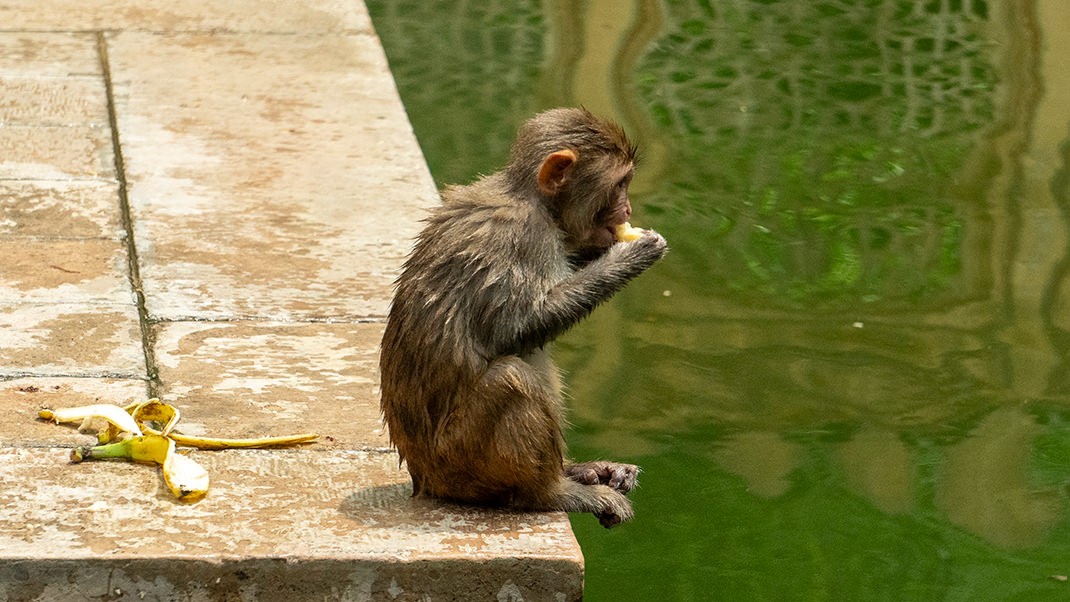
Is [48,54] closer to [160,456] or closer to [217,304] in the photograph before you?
[217,304]

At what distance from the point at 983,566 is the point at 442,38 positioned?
21.0ft

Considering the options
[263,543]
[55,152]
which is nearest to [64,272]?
[55,152]

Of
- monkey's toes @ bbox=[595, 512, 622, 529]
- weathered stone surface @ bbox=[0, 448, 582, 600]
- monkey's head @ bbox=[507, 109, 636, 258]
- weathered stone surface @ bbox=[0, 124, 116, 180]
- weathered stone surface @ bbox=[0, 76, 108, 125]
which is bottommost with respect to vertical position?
weathered stone surface @ bbox=[0, 76, 108, 125]

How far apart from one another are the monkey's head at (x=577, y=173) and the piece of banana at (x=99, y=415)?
1.27 meters

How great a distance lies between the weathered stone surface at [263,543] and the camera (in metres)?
3.37

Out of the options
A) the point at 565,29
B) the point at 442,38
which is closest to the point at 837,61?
the point at 565,29

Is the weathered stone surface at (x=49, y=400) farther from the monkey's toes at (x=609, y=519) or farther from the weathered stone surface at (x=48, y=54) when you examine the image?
the weathered stone surface at (x=48, y=54)

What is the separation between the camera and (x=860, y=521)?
4719 mm

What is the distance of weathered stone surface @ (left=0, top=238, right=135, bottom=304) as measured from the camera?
5211 mm

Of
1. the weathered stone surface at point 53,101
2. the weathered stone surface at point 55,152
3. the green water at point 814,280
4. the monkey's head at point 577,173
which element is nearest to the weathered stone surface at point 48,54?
the weathered stone surface at point 53,101

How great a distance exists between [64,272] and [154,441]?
5.73ft

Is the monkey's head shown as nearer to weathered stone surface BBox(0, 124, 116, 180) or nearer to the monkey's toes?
the monkey's toes

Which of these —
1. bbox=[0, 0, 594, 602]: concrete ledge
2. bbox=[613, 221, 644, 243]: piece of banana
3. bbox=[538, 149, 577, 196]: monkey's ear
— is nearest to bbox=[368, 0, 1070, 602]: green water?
bbox=[0, 0, 594, 602]: concrete ledge

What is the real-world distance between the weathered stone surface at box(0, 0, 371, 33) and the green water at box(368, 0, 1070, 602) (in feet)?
1.60
